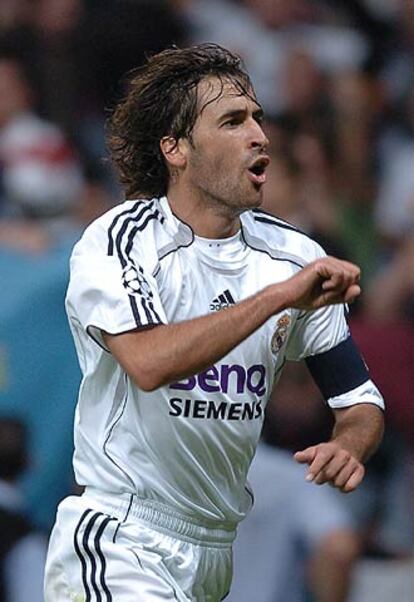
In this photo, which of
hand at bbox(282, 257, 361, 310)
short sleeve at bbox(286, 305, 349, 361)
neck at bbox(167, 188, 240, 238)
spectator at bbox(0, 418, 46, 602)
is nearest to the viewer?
hand at bbox(282, 257, 361, 310)

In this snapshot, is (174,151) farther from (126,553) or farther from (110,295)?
(126,553)

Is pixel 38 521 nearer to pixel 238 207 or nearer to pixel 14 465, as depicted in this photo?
pixel 14 465

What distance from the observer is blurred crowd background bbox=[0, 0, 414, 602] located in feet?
22.6

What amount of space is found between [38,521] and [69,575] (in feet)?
7.49

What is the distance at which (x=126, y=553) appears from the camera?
4.61 m

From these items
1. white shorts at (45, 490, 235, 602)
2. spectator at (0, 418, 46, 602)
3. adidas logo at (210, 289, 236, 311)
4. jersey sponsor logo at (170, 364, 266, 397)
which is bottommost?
spectator at (0, 418, 46, 602)

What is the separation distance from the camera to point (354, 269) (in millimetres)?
4227

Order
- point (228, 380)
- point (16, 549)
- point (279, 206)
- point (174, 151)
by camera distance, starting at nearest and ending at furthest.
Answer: point (228, 380) < point (174, 151) < point (16, 549) < point (279, 206)

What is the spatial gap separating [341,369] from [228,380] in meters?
0.45

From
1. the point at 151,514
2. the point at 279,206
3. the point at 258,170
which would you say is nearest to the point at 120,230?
the point at 258,170

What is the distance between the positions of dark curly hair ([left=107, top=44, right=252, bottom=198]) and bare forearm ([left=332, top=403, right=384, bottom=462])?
85 cm

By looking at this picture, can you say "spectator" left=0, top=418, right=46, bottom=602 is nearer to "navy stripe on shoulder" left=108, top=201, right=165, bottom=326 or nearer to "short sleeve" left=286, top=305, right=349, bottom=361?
"short sleeve" left=286, top=305, right=349, bottom=361

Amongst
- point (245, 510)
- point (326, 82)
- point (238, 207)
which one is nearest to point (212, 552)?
point (245, 510)

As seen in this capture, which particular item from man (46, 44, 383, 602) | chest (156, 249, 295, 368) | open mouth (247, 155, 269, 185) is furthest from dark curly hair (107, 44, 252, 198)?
chest (156, 249, 295, 368)
